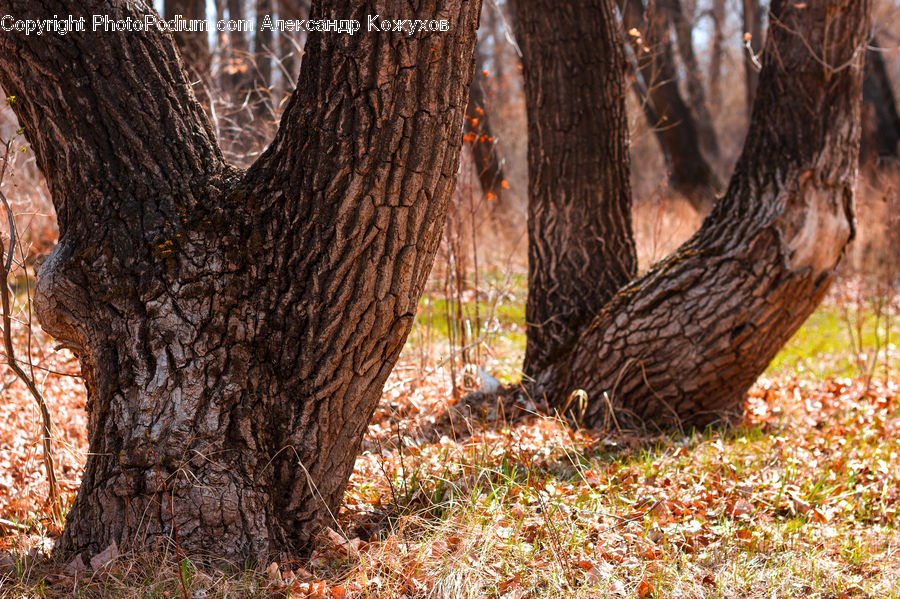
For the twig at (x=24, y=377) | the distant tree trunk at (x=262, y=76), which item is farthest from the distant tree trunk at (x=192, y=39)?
the twig at (x=24, y=377)

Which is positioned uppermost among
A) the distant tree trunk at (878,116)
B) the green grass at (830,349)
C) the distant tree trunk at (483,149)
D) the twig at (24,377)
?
the distant tree trunk at (878,116)

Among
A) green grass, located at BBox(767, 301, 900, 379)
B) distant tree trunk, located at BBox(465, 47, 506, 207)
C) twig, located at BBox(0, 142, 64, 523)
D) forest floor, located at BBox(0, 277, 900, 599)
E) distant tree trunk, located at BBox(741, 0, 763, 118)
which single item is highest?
distant tree trunk, located at BBox(741, 0, 763, 118)

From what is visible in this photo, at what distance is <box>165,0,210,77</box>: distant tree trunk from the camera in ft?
21.6

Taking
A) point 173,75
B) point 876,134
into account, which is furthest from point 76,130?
point 876,134

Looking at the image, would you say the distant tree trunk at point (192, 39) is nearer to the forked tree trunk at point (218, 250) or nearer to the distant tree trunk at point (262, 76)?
the distant tree trunk at point (262, 76)

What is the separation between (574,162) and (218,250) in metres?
2.55

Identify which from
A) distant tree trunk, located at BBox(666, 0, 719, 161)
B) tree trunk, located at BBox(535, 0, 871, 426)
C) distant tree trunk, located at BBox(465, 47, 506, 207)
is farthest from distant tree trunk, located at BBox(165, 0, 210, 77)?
distant tree trunk, located at BBox(666, 0, 719, 161)

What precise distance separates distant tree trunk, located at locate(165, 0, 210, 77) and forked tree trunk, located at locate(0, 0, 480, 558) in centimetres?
317

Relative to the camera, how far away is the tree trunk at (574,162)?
433cm

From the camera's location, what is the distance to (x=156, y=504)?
245cm

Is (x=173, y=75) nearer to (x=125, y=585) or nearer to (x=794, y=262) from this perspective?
(x=125, y=585)

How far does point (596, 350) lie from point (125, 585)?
264 centimetres

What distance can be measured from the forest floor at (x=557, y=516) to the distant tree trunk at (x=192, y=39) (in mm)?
3469

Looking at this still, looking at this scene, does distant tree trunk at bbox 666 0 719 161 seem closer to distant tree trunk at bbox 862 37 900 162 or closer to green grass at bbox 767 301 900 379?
distant tree trunk at bbox 862 37 900 162
